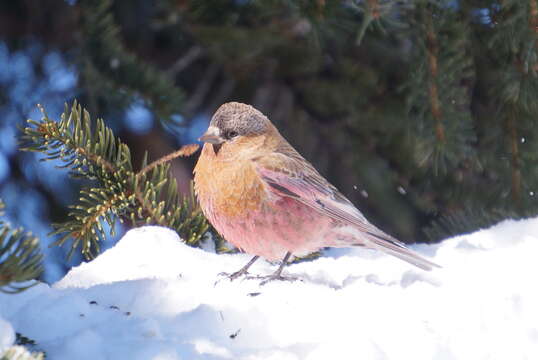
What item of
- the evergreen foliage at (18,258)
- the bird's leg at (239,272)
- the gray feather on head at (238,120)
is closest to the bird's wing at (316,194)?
the gray feather on head at (238,120)

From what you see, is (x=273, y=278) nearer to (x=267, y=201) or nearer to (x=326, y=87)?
(x=267, y=201)

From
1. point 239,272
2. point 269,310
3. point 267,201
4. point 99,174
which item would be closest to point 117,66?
point 99,174

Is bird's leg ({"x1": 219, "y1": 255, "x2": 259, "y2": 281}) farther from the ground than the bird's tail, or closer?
closer

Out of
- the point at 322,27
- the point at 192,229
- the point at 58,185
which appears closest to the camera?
the point at 192,229

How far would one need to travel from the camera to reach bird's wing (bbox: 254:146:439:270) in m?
2.06

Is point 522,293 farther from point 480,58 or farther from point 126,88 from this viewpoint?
point 126,88

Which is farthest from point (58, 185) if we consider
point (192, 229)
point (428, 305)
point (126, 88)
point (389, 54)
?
point (428, 305)

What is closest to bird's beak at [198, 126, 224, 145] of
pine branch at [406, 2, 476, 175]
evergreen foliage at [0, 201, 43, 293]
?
pine branch at [406, 2, 476, 175]

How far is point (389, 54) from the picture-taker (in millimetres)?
3053

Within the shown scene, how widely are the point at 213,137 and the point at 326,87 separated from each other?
1143 millimetres

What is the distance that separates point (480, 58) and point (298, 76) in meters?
0.86

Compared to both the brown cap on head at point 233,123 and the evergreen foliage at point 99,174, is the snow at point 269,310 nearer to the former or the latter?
the evergreen foliage at point 99,174

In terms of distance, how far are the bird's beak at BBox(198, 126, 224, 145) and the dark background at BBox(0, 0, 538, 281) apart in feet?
1.48

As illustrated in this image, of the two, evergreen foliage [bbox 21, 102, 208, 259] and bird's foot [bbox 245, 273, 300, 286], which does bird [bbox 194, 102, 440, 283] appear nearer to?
bird's foot [bbox 245, 273, 300, 286]
